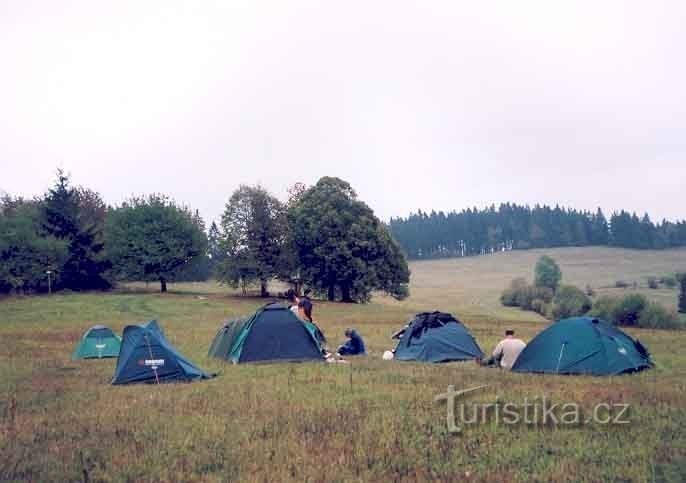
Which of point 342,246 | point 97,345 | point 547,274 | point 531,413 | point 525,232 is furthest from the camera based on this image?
point 525,232

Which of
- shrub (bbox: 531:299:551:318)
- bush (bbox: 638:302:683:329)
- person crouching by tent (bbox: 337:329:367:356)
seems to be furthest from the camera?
shrub (bbox: 531:299:551:318)

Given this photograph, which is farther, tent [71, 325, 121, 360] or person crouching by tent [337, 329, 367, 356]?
tent [71, 325, 121, 360]

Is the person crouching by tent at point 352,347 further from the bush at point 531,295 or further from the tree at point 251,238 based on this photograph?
the bush at point 531,295

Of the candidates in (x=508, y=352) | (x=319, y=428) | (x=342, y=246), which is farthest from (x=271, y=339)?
(x=342, y=246)

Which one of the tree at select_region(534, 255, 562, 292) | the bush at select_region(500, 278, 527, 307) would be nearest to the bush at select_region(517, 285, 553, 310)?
the bush at select_region(500, 278, 527, 307)

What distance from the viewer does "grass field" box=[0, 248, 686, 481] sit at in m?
8.14

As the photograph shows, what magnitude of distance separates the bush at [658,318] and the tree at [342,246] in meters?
23.0

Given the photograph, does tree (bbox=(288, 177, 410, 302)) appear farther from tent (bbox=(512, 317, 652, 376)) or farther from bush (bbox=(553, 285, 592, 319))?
tent (bbox=(512, 317, 652, 376))

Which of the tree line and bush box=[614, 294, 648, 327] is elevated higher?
the tree line

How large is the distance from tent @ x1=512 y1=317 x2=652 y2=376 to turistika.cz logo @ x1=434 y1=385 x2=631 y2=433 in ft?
14.6

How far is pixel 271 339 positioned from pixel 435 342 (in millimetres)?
5278

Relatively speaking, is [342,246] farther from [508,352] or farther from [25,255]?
[508,352]

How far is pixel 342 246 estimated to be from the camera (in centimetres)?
6231

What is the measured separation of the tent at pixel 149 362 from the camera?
51.1ft
